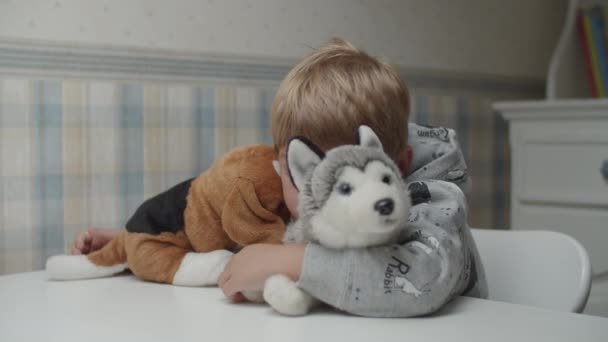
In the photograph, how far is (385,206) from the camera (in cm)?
71

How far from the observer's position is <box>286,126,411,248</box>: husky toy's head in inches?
28.0

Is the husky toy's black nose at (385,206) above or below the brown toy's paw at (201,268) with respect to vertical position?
above

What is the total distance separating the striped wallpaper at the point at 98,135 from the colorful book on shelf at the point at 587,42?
1.00 metres

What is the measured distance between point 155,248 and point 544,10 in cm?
181

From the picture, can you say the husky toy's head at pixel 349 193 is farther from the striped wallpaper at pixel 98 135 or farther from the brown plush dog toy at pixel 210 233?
the striped wallpaper at pixel 98 135

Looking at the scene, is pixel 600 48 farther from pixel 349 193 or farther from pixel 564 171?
pixel 349 193

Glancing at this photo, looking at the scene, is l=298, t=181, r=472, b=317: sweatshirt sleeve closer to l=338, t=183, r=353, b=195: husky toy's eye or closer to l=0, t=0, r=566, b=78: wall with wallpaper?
l=338, t=183, r=353, b=195: husky toy's eye

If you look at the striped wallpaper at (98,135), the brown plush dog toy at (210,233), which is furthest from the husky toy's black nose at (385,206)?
the striped wallpaper at (98,135)

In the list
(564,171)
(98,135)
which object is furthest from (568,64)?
(98,135)

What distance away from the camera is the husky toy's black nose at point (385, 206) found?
0.71m

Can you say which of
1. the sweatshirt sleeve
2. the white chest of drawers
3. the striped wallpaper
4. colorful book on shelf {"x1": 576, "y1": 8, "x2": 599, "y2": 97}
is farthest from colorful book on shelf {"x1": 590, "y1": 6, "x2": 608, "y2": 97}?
the sweatshirt sleeve

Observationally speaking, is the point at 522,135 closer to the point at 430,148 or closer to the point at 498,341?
the point at 430,148

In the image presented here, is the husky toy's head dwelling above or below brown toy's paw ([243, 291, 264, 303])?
above

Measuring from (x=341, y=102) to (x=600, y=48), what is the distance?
154 centimetres
